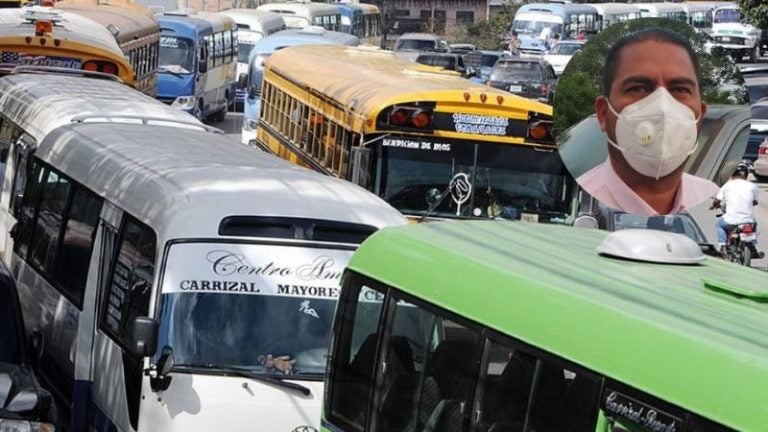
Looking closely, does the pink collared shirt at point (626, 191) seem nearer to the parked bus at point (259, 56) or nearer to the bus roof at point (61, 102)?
the bus roof at point (61, 102)

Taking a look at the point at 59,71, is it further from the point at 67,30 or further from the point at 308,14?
the point at 308,14

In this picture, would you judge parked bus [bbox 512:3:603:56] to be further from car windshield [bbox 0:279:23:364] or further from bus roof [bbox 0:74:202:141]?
car windshield [bbox 0:279:23:364]

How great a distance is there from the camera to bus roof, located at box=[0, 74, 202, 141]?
1574 cm

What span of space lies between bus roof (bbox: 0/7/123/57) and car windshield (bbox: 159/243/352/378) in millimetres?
15195

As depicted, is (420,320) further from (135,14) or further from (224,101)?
(224,101)

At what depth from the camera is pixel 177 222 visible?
9.82 meters

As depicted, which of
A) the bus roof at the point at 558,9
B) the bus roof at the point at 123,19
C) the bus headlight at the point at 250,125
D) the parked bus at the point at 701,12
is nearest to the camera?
the bus headlight at the point at 250,125

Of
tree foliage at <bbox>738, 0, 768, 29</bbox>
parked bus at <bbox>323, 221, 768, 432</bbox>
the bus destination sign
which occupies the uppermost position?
parked bus at <bbox>323, 221, 768, 432</bbox>

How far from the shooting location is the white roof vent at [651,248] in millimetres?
6793

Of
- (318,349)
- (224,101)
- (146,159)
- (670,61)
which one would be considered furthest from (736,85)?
(224,101)

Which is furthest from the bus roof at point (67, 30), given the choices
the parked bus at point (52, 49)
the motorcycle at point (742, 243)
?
the motorcycle at point (742, 243)

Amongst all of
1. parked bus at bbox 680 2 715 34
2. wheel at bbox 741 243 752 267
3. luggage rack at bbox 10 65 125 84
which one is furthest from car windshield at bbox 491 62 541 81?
parked bus at bbox 680 2 715 34

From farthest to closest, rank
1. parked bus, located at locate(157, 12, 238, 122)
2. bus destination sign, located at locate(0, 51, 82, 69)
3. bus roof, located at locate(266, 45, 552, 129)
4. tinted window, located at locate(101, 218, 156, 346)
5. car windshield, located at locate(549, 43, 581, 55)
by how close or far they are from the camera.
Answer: car windshield, located at locate(549, 43, 581, 55) → parked bus, located at locate(157, 12, 238, 122) → bus destination sign, located at locate(0, 51, 82, 69) → bus roof, located at locate(266, 45, 552, 129) → tinted window, located at locate(101, 218, 156, 346)

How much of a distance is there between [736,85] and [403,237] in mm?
1901
